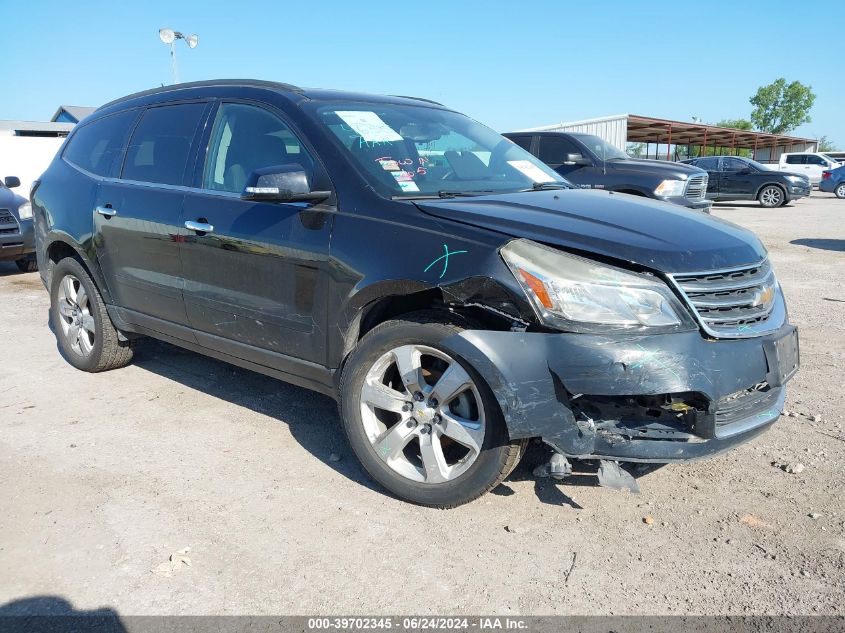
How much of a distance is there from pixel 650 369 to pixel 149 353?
166 inches

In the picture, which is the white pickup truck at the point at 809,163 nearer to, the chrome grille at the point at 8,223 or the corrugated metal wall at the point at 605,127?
the corrugated metal wall at the point at 605,127

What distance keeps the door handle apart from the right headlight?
1.83 metres

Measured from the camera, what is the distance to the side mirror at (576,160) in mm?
9961

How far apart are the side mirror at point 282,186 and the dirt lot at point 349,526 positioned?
1333 mm

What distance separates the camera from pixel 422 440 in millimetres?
2930

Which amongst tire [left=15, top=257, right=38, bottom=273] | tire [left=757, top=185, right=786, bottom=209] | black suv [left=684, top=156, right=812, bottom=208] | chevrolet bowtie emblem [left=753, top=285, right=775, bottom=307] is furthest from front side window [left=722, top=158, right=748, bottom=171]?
chevrolet bowtie emblem [left=753, top=285, right=775, bottom=307]

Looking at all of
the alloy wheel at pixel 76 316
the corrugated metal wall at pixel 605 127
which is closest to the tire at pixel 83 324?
the alloy wheel at pixel 76 316

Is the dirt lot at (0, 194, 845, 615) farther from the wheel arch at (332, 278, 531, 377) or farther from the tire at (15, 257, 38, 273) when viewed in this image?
the tire at (15, 257, 38, 273)

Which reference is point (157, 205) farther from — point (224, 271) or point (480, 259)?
point (480, 259)

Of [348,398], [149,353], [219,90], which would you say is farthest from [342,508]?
[149,353]

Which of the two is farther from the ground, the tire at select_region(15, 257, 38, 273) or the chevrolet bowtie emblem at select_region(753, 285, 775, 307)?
the chevrolet bowtie emblem at select_region(753, 285, 775, 307)

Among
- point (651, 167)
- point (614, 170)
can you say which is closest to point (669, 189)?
point (651, 167)

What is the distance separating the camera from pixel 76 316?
16.4 ft

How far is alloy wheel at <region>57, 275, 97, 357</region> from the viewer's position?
487 cm
